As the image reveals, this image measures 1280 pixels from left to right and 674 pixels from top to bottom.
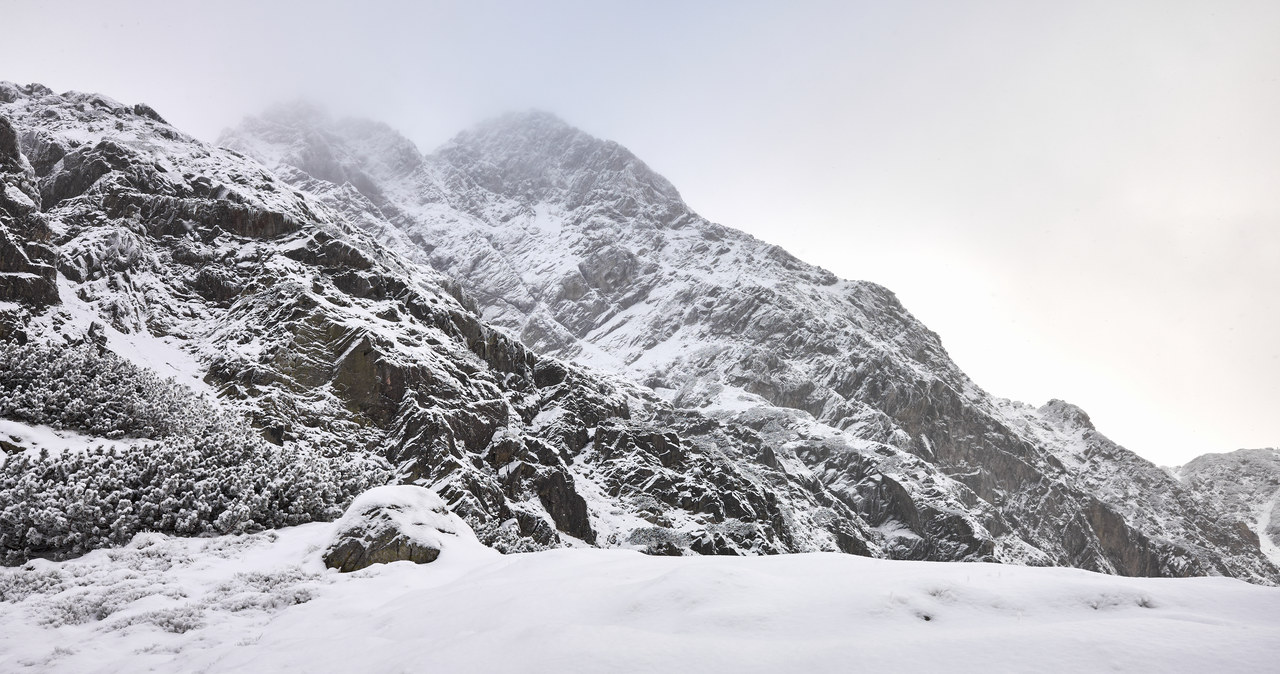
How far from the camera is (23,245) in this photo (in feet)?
127

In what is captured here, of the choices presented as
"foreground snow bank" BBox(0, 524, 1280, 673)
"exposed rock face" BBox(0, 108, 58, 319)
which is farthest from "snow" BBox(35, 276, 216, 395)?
"foreground snow bank" BBox(0, 524, 1280, 673)

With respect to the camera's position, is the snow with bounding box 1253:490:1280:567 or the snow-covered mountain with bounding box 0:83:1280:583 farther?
the snow with bounding box 1253:490:1280:567

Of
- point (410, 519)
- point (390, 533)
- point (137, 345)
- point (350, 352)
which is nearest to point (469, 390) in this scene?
point (350, 352)

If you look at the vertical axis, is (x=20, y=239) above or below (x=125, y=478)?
above

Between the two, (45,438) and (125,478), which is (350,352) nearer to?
(45,438)

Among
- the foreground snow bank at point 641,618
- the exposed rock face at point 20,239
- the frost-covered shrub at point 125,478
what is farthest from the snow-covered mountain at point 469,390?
the foreground snow bank at point 641,618

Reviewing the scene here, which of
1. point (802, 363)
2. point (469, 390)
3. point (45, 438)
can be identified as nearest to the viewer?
point (45, 438)

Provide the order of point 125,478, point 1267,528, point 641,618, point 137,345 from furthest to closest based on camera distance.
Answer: point 1267,528, point 137,345, point 125,478, point 641,618

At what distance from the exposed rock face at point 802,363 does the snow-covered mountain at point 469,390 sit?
0.70 m

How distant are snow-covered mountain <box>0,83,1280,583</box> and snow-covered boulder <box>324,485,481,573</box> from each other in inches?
108

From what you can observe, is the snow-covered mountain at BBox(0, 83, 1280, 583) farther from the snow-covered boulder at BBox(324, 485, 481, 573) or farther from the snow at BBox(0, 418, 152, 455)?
the snow-covered boulder at BBox(324, 485, 481, 573)

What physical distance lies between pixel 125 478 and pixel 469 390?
40.8m

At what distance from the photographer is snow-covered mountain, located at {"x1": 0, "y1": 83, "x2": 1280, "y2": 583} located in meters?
18.5

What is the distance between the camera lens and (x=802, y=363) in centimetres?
12888
